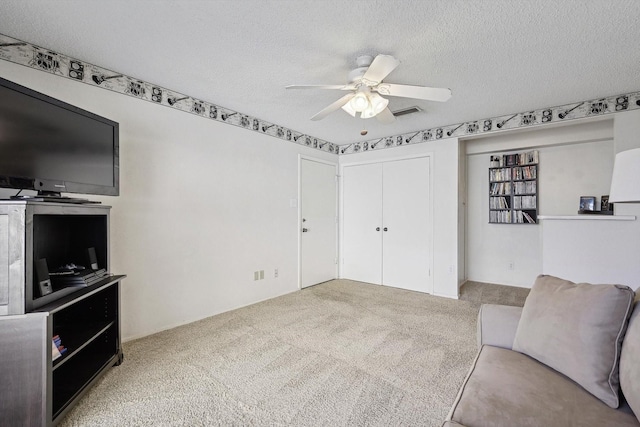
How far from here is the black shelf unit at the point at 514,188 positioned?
4070 millimetres

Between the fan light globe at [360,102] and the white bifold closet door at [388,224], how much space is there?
2.16 m

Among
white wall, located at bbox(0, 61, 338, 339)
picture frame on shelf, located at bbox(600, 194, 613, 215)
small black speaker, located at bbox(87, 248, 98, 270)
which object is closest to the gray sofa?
small black speaker, located at bbox(87, 248, 98, 270)

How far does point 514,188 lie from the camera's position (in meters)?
4.21

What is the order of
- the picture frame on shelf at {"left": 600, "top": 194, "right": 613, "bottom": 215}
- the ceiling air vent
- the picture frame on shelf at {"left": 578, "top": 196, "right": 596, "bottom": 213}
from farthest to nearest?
the picture frame on shelf at {"left": 578, "top": 196, "right": 596, "bottom": 213}, the picture frame on shelf at {"left": 600, "top": 194, "right": 613, "bottom": 215}, the ceiling air vent

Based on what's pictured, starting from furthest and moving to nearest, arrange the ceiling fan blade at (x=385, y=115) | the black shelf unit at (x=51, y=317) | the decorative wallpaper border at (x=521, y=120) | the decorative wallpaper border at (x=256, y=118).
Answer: the decorative wallpaper border at (x=521, y=120) → the ceiling fan blade at (x=385, y=115) → the decorative wallpaper border at (x=256, y=118) → the black shelf unit at (x=51, y=317)

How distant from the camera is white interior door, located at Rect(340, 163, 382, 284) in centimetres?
441

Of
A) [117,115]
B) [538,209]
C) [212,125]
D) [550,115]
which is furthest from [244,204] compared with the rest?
[538,209]

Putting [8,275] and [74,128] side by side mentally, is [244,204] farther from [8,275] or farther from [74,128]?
[8,275]

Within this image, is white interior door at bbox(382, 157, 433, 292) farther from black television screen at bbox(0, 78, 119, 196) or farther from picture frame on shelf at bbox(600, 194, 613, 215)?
black television screen at bbox(0, 78, 119, 196)

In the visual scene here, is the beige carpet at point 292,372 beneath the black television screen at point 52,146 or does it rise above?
beneath

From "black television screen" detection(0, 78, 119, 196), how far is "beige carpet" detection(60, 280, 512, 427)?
1.29 meters

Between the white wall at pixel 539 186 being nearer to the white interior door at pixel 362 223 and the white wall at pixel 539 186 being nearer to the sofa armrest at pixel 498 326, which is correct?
the white interior door at pixel 362 223

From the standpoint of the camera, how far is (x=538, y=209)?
406cm

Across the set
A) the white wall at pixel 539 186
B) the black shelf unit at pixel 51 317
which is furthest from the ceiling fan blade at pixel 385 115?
the white wall at pixel 539 186
